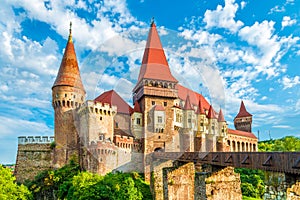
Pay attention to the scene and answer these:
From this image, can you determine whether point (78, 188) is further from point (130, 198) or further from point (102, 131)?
point (102, 131)

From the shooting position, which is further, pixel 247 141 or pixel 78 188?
pixel 247 141

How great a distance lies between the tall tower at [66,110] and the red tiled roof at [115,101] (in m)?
3.89

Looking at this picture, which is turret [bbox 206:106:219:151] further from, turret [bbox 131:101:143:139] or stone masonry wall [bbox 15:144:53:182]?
stone masonry wall [bbox 15:144:53:182]

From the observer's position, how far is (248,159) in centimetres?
1162

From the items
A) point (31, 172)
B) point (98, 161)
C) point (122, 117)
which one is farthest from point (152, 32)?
point (31, 172)

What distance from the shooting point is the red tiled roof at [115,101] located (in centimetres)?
3600

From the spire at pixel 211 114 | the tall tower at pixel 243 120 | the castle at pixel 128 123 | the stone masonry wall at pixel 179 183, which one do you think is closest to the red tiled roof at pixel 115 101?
the castle at pixel 128 123

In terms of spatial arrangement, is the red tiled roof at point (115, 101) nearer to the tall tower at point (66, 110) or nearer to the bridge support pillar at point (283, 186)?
the tall tower at point (66, 110)

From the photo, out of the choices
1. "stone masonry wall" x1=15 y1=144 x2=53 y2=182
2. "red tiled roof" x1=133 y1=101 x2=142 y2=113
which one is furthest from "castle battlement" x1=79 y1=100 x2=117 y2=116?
"stone masonry wall" x1=15 y1=144 x2=53 y2=182

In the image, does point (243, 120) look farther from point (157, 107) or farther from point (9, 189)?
point (9, 189)

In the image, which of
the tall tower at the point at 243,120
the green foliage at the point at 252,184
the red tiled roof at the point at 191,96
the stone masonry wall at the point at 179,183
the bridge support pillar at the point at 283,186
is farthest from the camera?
the tall tower at the point at 243,120

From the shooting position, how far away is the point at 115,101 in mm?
36406

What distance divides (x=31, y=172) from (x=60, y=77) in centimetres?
1183

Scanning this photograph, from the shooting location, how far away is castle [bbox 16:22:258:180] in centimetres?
3066
